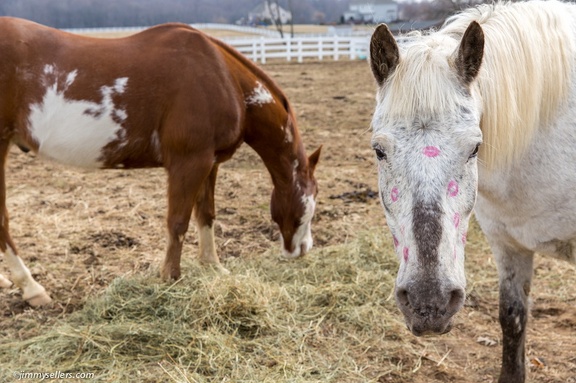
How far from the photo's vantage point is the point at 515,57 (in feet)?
7.19

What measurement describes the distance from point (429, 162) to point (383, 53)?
468 mm

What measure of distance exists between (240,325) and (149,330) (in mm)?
527

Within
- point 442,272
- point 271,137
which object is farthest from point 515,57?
point 271,137

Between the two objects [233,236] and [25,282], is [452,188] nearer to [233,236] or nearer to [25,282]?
[25,282]

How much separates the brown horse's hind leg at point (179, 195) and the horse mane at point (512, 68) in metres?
1.79

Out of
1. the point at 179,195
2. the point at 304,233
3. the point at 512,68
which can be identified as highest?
the point at 512,68

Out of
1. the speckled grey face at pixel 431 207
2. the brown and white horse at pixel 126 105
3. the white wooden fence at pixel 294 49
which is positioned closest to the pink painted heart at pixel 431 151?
the speckled grey face at pixel 431 207

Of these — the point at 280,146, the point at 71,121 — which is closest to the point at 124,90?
the point at 71,121

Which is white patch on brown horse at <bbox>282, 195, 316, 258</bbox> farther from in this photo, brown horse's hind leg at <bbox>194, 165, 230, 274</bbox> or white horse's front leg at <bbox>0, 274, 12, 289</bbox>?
white horse's front leg at <bbox>0, 274, 12, 289</bbox>

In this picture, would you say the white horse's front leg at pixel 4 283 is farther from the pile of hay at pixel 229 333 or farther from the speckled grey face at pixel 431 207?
the speckled grey face at pixel 431 207

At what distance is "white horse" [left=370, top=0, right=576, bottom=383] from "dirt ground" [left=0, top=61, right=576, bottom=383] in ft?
2.45

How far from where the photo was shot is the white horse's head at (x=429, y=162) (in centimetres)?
182

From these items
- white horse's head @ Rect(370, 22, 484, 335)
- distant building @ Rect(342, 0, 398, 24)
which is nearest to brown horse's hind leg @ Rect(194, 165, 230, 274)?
distant building @ Rect(342, 0, 398, 24)

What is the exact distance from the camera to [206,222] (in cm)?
428
